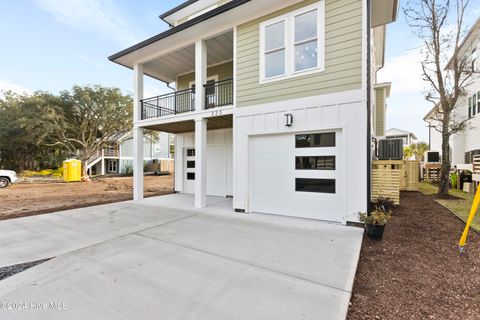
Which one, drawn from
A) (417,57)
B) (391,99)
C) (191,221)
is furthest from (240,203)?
(391,99)

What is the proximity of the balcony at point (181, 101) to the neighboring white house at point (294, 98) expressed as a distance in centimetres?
27

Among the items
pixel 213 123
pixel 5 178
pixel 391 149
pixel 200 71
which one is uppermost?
pixel 200 71

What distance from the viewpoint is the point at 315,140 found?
5266mm

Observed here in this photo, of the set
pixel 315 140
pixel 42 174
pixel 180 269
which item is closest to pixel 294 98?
pixel 315 140

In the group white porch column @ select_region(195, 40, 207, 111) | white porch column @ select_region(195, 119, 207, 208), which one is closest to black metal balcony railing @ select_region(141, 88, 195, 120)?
white porch column @ select_region(195, 40, 207, 111)

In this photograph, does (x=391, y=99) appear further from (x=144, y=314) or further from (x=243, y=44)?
(x=144, y=314)

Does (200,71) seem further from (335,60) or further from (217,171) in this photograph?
(217,171)

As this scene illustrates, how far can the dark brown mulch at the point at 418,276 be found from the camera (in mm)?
2111

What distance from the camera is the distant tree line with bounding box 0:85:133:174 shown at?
18625 millimetres

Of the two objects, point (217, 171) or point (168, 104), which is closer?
point (168, 104)

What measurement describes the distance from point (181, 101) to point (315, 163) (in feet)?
21.4

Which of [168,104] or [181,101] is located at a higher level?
[181,101]

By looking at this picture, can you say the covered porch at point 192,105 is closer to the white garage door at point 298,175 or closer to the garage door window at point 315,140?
the white garage door at point 298,175

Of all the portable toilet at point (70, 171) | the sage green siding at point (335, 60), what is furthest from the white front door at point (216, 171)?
the portable toilet at point (70, 171)
